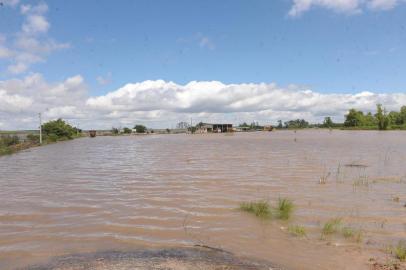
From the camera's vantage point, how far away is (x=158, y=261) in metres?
5.01

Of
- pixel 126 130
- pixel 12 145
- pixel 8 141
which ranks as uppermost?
pixel 126 130

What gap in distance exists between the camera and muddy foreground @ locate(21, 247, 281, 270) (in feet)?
15.7

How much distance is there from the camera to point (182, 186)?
40.5 feet

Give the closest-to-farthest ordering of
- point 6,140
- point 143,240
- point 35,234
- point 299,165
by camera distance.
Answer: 1. point 143,240
2. point 35,234
3. point 299,165
4. point 6,140

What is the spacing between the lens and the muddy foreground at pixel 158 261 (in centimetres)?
479

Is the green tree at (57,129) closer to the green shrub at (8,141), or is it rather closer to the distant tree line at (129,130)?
the green shrub at (8,141)

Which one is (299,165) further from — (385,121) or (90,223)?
(385,121)

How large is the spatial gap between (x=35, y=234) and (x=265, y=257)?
14.4 feet

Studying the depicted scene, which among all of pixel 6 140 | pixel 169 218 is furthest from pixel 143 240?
pixel 6 140

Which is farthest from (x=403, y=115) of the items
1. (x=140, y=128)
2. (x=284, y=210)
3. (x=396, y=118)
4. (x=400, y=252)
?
(x=400, y=252)

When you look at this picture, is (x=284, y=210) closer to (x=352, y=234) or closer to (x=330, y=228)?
(x=330, y=228)

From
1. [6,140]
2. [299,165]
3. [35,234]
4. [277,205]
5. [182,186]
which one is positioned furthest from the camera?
[6,140]

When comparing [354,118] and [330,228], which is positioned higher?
[354,118]

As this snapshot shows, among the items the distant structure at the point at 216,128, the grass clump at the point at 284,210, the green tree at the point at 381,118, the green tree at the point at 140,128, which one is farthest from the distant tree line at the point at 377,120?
the grass clump at the point at 284,210
